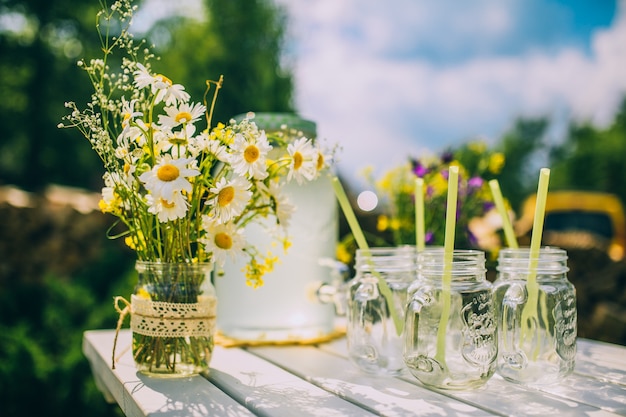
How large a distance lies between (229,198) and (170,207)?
0.10 m

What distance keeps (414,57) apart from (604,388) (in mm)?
39937

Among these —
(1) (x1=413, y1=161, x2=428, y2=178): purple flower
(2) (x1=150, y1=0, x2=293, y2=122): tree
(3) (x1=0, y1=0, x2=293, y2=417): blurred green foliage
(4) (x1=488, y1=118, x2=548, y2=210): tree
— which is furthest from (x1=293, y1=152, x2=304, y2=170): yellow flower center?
(4) (x1=488, y1=118, x2=548, y2=210): tree

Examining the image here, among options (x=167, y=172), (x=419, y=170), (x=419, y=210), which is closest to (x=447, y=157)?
(x=419, y=170)

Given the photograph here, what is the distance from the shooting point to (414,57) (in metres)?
39.2

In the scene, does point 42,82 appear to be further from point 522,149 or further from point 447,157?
point 522,149

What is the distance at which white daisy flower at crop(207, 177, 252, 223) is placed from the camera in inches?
38.8

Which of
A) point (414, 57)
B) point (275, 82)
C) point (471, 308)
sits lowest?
point (471, 308)

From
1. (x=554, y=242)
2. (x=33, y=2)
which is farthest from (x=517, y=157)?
(x=554, y=242)

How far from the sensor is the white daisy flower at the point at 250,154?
1.01 meters

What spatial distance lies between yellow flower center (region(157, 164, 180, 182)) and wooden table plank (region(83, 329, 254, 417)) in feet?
1.08

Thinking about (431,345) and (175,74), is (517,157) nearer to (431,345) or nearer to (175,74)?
(175,74)

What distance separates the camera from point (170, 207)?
94cm

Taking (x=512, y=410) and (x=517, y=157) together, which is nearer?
(x=512, y=410)

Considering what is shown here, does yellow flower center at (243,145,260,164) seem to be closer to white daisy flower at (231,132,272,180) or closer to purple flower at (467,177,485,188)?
white daisy flower at (231,132,272,180)
